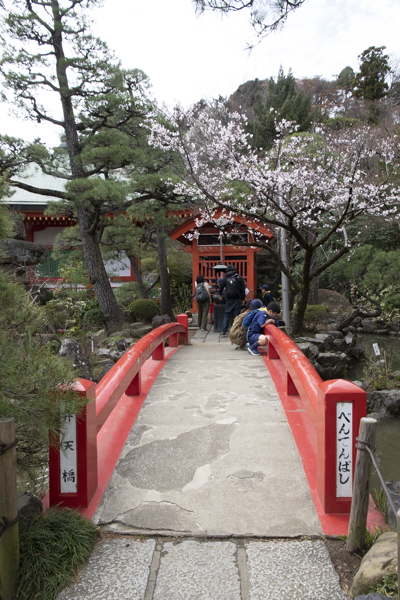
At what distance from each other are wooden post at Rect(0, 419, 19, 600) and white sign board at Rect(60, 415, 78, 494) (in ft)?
2.16

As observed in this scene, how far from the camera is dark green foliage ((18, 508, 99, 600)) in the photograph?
2150 millimetres

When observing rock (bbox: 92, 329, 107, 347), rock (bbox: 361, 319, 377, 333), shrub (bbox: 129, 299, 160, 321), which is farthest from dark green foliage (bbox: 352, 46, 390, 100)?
rock (bbox: 92, 329, 107, 347)

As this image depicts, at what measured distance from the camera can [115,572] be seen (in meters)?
2.29

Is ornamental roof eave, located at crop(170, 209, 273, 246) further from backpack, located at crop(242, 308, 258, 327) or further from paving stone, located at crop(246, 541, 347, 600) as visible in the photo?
paving stone, located at crop(246, 541, 347, 600)

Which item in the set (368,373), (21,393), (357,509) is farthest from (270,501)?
(368,373)

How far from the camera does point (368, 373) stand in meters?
9.27

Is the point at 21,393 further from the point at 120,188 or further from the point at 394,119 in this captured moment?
the point at 394,119

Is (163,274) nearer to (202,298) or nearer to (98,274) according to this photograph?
(98,274)

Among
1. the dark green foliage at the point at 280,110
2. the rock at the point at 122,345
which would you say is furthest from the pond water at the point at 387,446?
the dark green foliage at the point at 280,110

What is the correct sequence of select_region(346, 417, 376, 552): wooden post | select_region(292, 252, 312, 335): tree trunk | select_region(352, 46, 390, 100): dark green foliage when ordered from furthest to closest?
1. select_region(352, 46, 390, 100): dark green foliage
2. select_region(292, 252, 312, 335): tree trunk
3. select_region(346, 417, 376, 552): wooden post

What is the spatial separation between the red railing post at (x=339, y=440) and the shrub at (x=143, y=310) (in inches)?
468

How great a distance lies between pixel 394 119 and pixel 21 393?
23.5 meters

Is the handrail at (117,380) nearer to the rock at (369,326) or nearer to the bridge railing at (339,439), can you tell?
the bridge railing at (339,439)

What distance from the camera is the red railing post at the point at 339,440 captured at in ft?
8.71
